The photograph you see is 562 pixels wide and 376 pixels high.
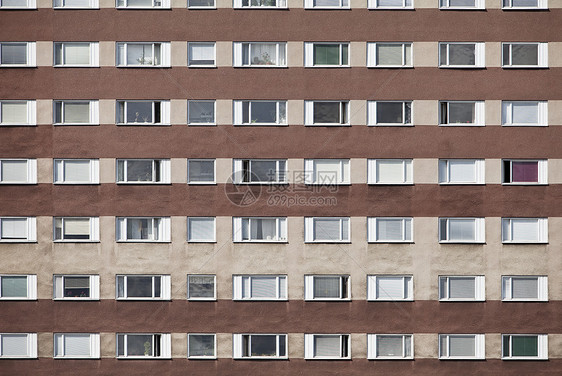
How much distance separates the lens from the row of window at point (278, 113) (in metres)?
26.0

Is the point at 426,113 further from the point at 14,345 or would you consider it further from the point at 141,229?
the point at 14,345

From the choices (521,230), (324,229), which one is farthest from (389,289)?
(521,230)

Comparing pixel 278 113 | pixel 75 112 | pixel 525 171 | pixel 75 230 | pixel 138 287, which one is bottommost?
pixel 138 287

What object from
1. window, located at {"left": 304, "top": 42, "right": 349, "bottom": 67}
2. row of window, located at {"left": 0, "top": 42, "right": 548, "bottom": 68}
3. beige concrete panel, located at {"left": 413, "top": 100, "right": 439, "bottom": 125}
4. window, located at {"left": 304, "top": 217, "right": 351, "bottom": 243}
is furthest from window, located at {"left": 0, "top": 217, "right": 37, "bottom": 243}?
beige concrete panel, located at {"left": 413, "top": 100, "right": 439, "bottom": 125}

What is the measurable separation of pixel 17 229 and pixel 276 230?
497 inches

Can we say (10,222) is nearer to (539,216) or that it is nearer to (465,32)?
(465,32)

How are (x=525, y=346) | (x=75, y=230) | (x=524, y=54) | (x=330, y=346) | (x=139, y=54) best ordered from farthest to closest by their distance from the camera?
(x=139, y=54), (x=524, y=54), (x=75, y=230), (x=330, y=346), (x=525, y=346)

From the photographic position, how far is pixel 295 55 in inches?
1025

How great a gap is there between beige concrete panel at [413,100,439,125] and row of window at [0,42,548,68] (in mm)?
1969

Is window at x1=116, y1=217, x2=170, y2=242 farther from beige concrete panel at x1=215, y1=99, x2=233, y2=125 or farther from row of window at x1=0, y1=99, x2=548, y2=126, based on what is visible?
beige concrete panel at x1=215, y1=99, x2=233, y2=125

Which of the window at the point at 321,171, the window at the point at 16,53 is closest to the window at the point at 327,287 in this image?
the window at the point at 321,171

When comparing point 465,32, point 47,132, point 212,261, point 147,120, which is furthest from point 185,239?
point 465,32

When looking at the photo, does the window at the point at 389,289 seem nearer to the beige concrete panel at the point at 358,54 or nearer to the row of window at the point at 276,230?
the row of window at the point at 276,230

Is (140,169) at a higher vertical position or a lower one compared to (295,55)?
lower
